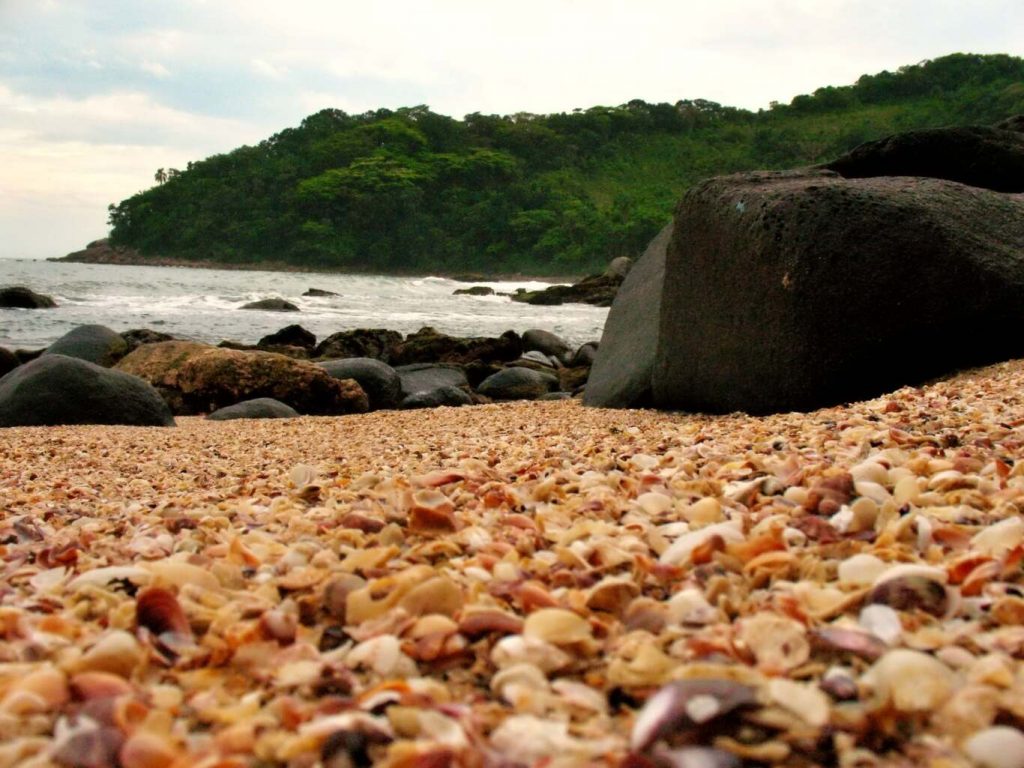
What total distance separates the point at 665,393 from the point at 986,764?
5163 mm

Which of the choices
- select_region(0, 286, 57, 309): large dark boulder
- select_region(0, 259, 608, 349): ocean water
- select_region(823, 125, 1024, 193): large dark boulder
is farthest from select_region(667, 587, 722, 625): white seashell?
select_region(0, 286, 57, 309): large dark boulder

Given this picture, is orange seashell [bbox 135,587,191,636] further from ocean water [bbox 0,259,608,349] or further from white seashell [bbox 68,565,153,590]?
ocean water [bbox 0,259,608,349]

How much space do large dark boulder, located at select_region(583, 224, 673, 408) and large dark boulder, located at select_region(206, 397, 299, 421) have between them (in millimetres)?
2903

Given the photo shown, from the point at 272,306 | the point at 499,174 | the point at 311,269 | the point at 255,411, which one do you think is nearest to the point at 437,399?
the point at 255,411

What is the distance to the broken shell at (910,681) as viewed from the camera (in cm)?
112

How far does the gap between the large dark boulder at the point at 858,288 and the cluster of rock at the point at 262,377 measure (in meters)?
4.90

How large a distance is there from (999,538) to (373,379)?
29.1ft

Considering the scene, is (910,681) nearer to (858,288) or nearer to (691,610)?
(691,610)

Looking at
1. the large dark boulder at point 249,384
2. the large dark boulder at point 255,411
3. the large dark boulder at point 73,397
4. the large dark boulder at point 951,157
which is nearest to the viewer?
the large dark boulder at point 951,157

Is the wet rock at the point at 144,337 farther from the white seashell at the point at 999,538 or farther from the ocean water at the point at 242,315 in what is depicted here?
the white seashell at the point at 999,538

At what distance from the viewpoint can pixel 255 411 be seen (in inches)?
338

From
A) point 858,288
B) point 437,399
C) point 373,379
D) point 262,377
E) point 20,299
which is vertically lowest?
point 437,399

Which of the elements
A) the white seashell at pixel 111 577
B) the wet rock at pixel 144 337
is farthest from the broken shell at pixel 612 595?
the wet rock at pixel 144 337

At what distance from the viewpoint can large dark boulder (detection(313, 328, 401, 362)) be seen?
45.7ft
